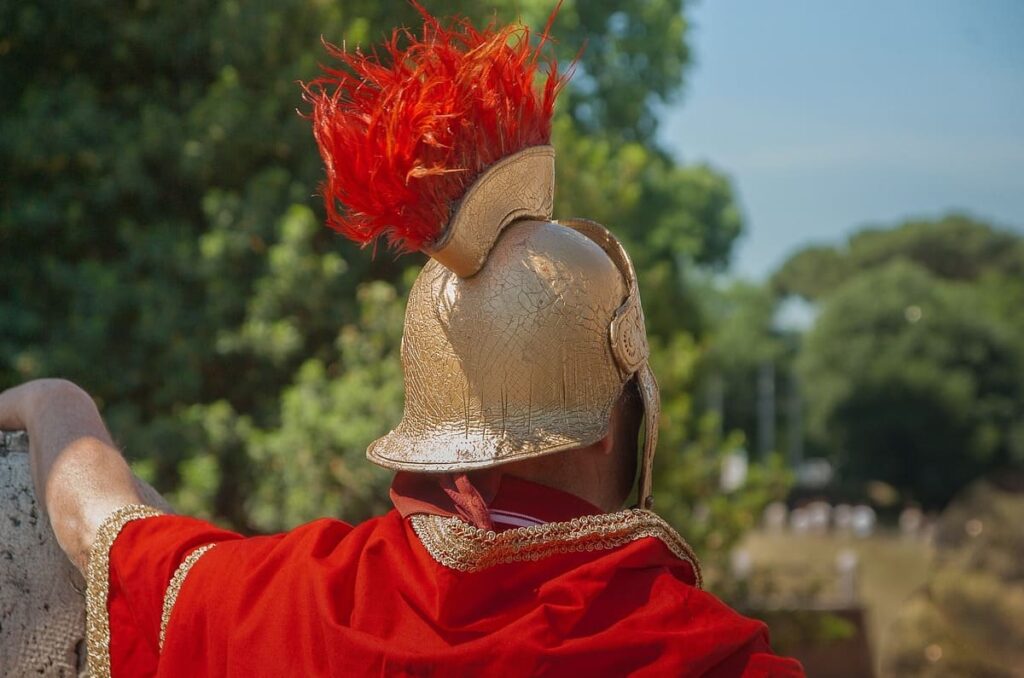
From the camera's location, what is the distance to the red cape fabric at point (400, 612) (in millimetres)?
1857

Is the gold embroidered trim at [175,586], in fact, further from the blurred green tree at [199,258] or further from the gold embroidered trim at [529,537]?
the blurred green tree at [199,258]

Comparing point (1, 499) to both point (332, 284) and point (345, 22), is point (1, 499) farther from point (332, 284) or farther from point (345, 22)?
point (345, 22)

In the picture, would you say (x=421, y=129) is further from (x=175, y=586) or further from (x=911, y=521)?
(x=911, y=521)

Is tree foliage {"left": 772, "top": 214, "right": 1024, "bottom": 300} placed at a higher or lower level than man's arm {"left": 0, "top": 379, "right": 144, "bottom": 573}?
lower

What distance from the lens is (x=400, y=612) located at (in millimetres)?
1945

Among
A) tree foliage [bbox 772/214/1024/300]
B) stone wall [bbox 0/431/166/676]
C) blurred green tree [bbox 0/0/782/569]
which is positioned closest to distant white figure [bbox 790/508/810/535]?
blurred green tree [bbox 0/0/782/569]

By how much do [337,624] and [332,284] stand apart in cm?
593

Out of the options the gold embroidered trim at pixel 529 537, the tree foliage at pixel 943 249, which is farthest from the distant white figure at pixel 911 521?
the gold embroidered trim at pixel 529 537

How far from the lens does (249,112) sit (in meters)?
7.83

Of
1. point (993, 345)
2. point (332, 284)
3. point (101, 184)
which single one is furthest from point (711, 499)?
point (993, 345)

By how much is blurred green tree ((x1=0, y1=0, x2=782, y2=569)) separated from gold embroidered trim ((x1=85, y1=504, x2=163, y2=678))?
4778mm

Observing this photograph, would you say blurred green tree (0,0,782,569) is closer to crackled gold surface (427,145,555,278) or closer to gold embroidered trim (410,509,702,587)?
crackled gold surface (427,145,555,278)

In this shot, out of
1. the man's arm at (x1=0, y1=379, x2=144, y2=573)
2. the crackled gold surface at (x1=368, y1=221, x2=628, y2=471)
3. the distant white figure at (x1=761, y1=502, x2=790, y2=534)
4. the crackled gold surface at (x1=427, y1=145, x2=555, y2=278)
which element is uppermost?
the crackled gold surface at (x1=427, y1=145, x2=555, y2=278)

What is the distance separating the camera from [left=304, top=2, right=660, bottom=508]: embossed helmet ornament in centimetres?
207
